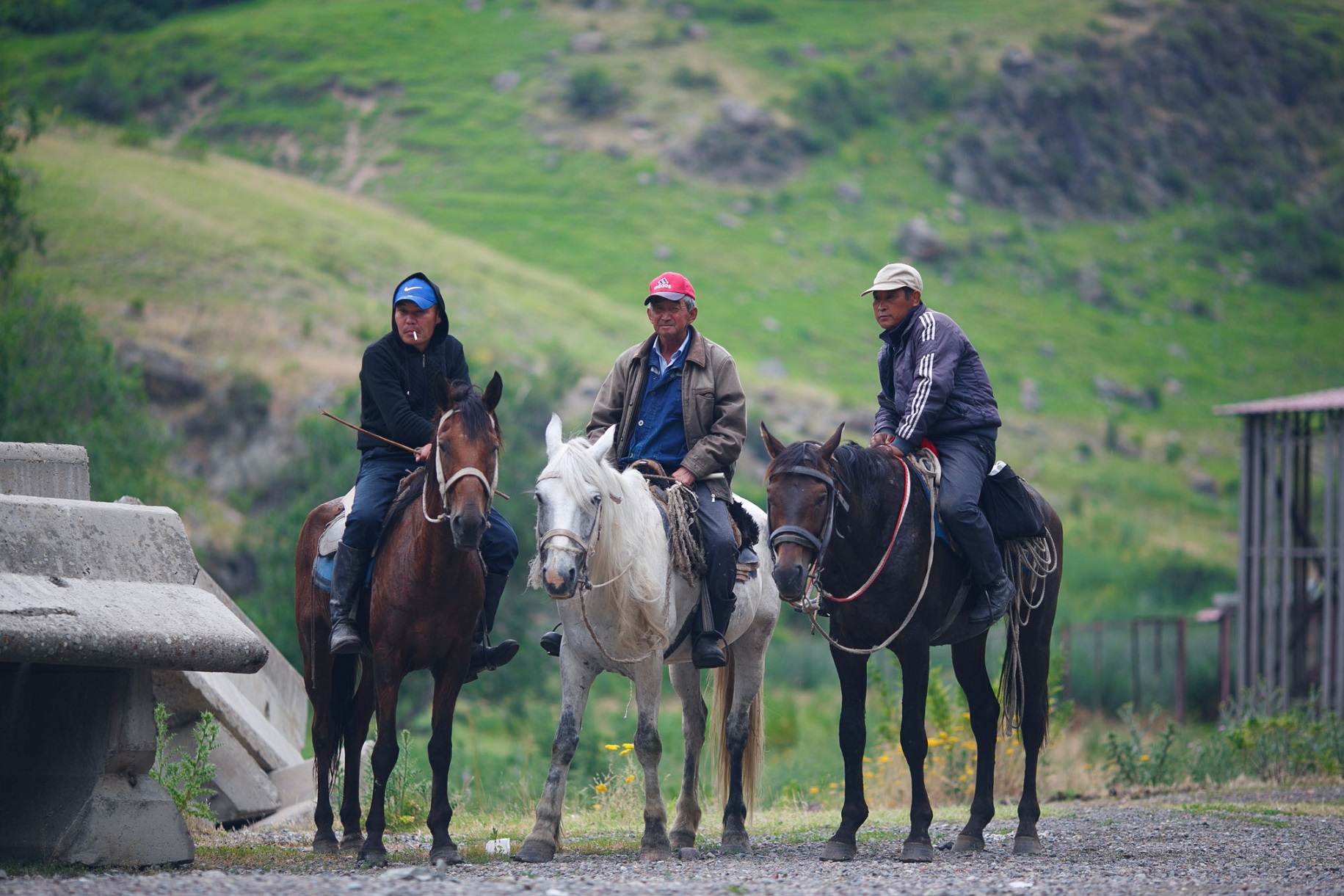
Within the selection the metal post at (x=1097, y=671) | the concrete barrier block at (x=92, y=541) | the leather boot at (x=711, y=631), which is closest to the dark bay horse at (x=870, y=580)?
the leather boot at (x=711, y=631)

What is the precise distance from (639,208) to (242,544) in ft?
138

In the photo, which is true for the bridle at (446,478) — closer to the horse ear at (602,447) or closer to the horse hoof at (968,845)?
the horse ear at (602,447)

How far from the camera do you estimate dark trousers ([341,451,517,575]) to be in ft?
25.9

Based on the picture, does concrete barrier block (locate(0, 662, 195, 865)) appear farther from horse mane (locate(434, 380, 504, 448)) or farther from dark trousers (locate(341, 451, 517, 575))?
horse mane (locate(434, 380, 504, 448))

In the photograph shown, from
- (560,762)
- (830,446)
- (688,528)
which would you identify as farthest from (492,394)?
(560,762)

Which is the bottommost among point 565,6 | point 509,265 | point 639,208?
point 509,265

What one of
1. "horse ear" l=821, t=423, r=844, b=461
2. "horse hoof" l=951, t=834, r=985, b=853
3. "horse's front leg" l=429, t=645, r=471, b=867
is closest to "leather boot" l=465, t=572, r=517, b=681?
"horse's front leg" l=429, t=645, r=471, b=867

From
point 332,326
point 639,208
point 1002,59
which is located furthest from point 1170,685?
point 1002,59

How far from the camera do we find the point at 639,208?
72000 millimetres

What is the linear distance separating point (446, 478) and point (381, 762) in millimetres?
1678

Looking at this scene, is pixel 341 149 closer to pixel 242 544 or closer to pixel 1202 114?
pixel 242 544

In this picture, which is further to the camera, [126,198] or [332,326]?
[126,198]

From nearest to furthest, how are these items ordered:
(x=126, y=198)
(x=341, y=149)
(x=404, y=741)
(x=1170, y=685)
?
(x=404, y=741) < (x=1170, y=685) < (x=126, y=198) < (x=341, y=149)

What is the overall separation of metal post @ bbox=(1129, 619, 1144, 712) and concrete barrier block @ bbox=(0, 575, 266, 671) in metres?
16.2
